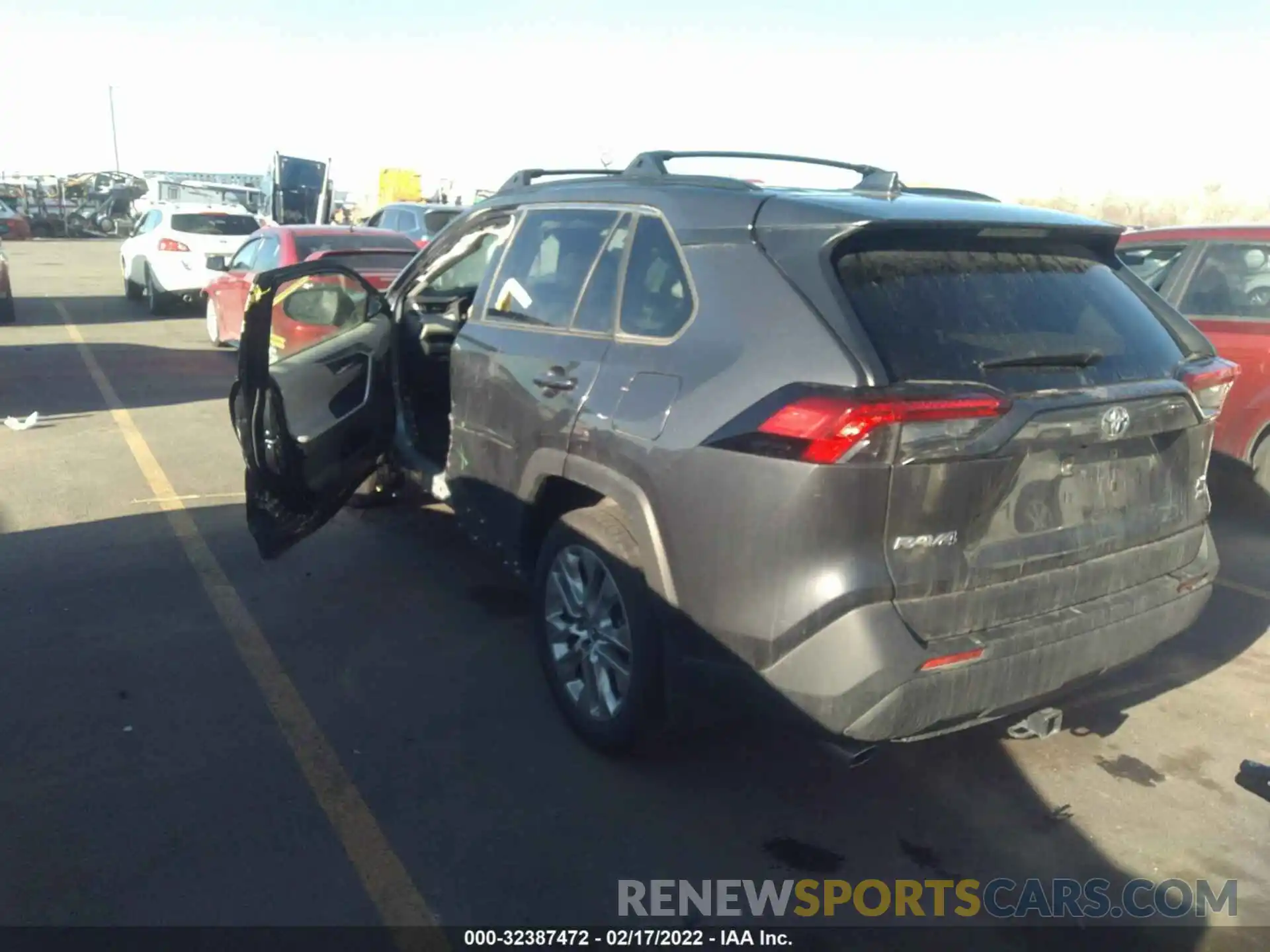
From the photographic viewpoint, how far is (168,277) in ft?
52.4

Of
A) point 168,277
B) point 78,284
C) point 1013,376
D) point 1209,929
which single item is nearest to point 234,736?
point 1013,376

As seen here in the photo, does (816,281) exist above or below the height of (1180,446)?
above


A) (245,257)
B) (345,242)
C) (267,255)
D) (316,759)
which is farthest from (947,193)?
(245,257)

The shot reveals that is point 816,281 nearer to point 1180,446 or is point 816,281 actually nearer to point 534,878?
point 1180,446

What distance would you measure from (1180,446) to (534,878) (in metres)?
2.41

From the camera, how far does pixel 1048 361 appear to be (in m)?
3.11

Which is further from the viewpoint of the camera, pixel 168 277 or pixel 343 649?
pixel 168 277

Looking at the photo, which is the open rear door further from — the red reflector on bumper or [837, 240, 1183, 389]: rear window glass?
the red reflector on bumper

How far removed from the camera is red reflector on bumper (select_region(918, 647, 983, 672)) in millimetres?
2834

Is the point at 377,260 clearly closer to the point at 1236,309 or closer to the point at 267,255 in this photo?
the point at 267,255

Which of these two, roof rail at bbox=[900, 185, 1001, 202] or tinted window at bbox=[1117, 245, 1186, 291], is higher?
roof rail at bbox=[900, 185, 1001, 202]

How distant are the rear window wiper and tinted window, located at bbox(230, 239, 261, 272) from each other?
10.0m

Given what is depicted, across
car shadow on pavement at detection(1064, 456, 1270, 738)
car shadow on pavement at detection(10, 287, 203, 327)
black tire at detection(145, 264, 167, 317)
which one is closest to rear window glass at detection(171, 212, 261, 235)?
black tire at detection(145, 264, 167, 317)

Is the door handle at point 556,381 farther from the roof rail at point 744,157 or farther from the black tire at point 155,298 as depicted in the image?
the black tire at point 155,298
